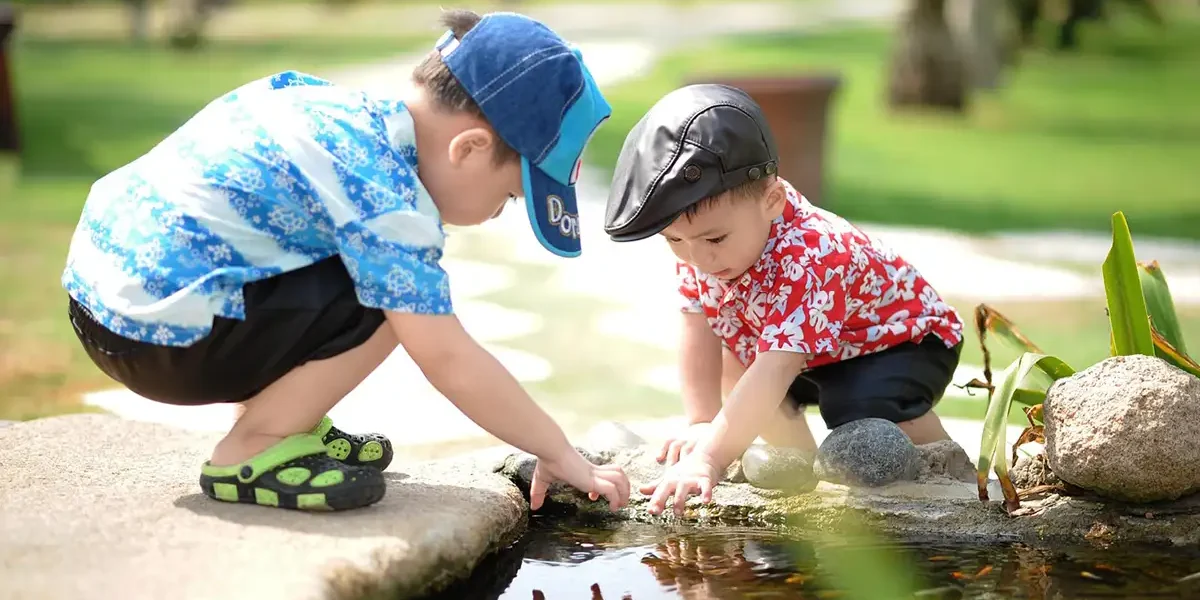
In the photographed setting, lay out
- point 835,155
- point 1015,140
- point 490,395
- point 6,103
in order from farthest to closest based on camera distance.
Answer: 1. point 1015,140
2. point 835,155
3. point 6,103
4. point 490,395

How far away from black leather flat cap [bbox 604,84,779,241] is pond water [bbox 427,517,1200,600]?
66 cm

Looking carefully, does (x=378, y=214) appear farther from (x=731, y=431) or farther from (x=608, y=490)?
(x=731, y=431)

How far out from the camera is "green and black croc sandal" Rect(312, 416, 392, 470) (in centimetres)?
297

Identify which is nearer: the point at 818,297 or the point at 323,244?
the point at 323,244

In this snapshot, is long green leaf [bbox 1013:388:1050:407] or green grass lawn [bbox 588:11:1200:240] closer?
long green leaf [bbox 1013:388:1050:407]

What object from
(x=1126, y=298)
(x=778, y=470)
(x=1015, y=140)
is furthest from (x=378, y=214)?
(x=1015, y=140)

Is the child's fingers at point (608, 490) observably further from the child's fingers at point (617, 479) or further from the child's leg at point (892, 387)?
the child's leg at point (892, 387)

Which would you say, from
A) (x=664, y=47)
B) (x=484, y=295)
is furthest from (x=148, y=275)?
(x=664, y=47)

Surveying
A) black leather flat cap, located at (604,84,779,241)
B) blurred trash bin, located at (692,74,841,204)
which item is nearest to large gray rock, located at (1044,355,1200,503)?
black leather flat cap, located at (604,84,779,241)

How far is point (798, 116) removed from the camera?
8.60 meters

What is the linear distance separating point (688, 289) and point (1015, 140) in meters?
10.0

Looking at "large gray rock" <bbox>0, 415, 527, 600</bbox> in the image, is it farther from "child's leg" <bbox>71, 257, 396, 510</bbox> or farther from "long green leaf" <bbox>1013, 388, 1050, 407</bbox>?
"long green leaf" <bbox>1013, 388, 1050, 407</bbox>

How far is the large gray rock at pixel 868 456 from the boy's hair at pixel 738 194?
21.7 inches

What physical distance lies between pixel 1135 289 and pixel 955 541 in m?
0.67
